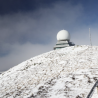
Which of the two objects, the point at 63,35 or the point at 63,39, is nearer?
the point at 63,35

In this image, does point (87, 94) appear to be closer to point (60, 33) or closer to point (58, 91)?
point (58, 91)

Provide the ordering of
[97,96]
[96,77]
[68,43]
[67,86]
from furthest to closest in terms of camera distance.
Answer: [68,43] < [96,77] < [67,86] < [97,96]

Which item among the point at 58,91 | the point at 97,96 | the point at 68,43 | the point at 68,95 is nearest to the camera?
the point at 97,96

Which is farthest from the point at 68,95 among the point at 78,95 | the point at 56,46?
the point at 56,46

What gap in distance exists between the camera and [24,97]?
804 centimetres

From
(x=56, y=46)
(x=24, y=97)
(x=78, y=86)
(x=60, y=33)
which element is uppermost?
(x=60, y=33)

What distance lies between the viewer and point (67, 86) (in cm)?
862

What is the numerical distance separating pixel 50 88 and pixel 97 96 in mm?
3569

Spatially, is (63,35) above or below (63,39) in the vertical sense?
above

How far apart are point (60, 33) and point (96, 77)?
3128cm

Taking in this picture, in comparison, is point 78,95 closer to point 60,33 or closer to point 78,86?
point 78,86

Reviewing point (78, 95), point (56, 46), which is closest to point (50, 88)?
point (78, 95)

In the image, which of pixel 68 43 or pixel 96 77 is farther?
pixel 68 43

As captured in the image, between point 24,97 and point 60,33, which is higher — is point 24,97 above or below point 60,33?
below
